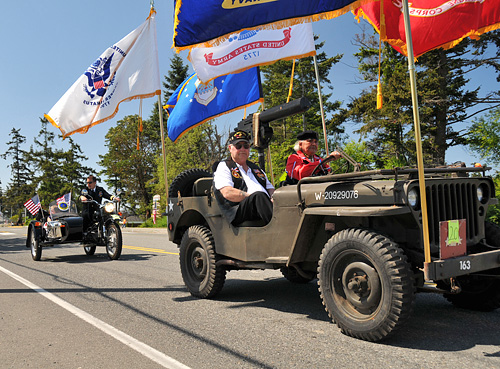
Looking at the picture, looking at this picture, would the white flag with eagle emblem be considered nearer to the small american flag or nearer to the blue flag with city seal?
the blue flag with city seal

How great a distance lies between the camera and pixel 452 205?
366 centimetres

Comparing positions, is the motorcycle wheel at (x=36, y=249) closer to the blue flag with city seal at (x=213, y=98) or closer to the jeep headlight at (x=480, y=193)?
the blue flag with city seal at (x=213, y=98)

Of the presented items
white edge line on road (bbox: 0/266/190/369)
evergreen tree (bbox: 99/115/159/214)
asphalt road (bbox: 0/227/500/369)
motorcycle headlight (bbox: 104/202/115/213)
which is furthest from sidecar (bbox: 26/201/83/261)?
evergreen tree (bbox: 99/115/159/214)

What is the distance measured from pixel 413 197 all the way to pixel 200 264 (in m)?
2.96

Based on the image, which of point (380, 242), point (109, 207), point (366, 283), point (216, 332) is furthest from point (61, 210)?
point (380, 242)

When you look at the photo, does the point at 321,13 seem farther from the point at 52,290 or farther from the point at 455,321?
the point at 52,290

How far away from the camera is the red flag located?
24.2ft

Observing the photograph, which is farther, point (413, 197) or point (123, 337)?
point (123, 337)

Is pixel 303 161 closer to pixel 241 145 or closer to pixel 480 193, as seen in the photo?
pixel 241 145

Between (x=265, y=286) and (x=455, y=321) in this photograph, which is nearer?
(x=455, y=321)

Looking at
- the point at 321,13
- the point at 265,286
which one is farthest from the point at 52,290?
the point at 321,13

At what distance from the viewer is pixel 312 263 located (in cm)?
426

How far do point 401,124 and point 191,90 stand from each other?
1668 cm

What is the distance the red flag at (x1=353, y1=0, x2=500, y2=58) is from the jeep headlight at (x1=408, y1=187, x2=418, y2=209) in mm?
4795
